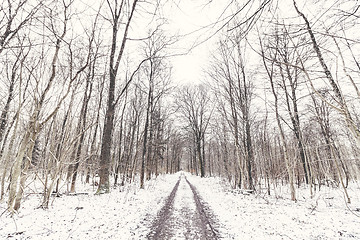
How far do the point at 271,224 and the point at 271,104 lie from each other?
6.10m

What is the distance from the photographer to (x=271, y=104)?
8.80m

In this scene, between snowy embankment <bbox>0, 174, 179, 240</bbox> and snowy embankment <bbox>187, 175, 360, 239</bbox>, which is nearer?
snowy embankment <bbox>0, 174, 179, 240</bbox>

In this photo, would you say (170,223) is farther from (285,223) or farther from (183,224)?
(285,223)

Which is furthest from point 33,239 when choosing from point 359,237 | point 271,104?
point 271,104

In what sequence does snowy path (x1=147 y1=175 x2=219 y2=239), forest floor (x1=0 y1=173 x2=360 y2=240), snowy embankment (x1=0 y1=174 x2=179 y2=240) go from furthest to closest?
1. snowy path (x1=147 y1=175 x2=219 y2=239)
2. forest floor (x1=0 y1=173 x2=360 y2=240)
3. snowy embankment (x1=0 y1=174 x2=179 y2=240)

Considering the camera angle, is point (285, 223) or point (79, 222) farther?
point (285, 223)

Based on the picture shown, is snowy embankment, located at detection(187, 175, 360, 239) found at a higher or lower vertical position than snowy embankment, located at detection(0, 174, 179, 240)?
lower

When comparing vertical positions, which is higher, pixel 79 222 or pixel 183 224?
pixel 79 222

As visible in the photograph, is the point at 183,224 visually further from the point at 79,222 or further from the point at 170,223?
the point at 79,222

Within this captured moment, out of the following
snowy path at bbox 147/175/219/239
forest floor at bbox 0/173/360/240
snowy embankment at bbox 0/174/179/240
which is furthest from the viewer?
snowy path at bbox 147/175/219/239

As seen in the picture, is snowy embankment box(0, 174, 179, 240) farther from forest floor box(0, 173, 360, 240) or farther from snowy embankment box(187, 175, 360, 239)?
snowy embankment box(187, 175, 360, 239)

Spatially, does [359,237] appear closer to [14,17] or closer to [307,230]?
[307,230]

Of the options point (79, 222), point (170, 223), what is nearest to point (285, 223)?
point (170, 223)

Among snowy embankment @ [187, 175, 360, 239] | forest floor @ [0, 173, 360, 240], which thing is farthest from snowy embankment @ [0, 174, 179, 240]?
snowy embankment @ [187, 175, 360, 239]
